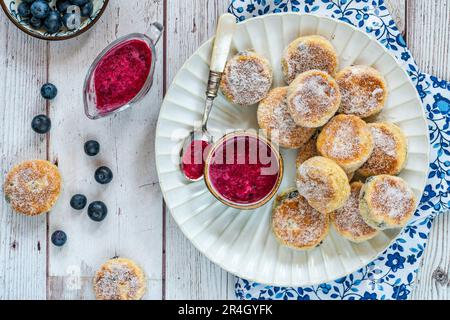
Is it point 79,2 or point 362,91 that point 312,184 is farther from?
point 79,2

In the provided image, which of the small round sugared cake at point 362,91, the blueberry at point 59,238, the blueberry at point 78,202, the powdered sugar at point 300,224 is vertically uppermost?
the small round sugared cake at point 362,91

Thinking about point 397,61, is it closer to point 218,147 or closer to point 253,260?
point 218,147

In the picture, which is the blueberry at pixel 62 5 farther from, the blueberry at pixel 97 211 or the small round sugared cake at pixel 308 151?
the small round sugared cake at pixel 308 151

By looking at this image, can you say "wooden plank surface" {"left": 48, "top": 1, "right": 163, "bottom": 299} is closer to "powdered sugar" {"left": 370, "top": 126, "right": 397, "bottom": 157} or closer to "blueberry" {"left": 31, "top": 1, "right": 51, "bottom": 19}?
"blueberry" {"left": 31, "top": 1, "right": 51, "bottom": 19}

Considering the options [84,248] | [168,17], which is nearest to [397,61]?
[168,17]

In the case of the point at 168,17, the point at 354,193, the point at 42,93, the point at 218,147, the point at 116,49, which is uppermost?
the point at 168,17

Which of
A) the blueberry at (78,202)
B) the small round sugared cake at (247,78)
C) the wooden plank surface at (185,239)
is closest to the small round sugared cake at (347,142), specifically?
the small round sugared cake at (247,78)

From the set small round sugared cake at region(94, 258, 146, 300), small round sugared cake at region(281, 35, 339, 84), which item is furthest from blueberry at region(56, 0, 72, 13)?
small round sugared cake at region(94, 258, 146, 300)
